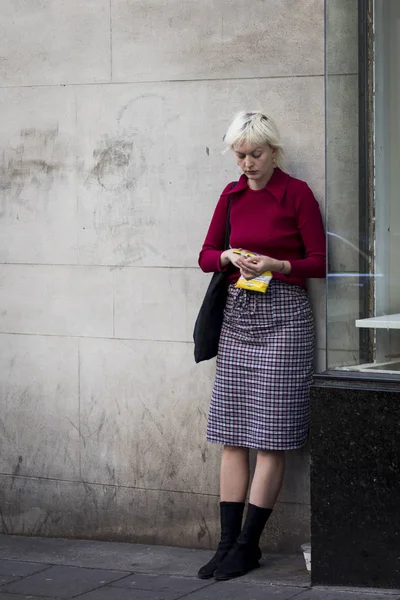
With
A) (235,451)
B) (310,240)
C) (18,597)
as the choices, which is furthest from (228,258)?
(18,597)

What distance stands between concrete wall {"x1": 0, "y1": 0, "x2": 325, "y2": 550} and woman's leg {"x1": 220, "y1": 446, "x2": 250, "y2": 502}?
29 cm

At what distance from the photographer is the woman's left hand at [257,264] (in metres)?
5.43

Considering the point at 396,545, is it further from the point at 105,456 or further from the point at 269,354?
the point at 105,456

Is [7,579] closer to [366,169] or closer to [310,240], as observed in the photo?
[310,240]

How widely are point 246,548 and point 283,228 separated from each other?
1.60 metres

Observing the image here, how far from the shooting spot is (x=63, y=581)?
5.67m

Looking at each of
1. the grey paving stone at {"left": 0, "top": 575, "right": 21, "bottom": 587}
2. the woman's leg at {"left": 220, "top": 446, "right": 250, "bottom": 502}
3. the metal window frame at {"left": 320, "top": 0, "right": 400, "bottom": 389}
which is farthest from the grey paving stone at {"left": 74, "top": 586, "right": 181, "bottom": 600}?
the metal window frame at {"left": 320, "top": 0, "right": 400, "bottom": 389}

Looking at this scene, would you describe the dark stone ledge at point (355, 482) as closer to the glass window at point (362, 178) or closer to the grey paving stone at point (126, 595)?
the glass window at point (362, 178)

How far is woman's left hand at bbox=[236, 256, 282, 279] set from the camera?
214 inches

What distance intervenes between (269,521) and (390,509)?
1.10 m

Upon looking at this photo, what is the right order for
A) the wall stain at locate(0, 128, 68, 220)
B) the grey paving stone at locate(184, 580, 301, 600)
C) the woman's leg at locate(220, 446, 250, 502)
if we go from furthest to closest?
the wall stain at locate(0, 128, 68, 220)
the woman's leg at locate(220, 446, 250, 502)
the grey paving stone at locate(184, 580, 301, 600)

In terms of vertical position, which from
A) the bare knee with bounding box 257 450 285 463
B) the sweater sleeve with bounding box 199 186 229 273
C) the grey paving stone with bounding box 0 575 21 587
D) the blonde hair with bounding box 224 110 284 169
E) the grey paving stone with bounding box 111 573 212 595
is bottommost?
the grey paving stone with bounding box 0 575 21 587

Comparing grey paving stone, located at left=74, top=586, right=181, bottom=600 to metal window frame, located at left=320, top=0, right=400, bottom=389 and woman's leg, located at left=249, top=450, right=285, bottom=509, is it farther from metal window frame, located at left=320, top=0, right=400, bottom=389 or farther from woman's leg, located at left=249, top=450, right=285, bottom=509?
metal window frame, located at left=320, top=0, right=400, bottom=389

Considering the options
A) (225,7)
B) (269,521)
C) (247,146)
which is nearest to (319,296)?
(247,146)
